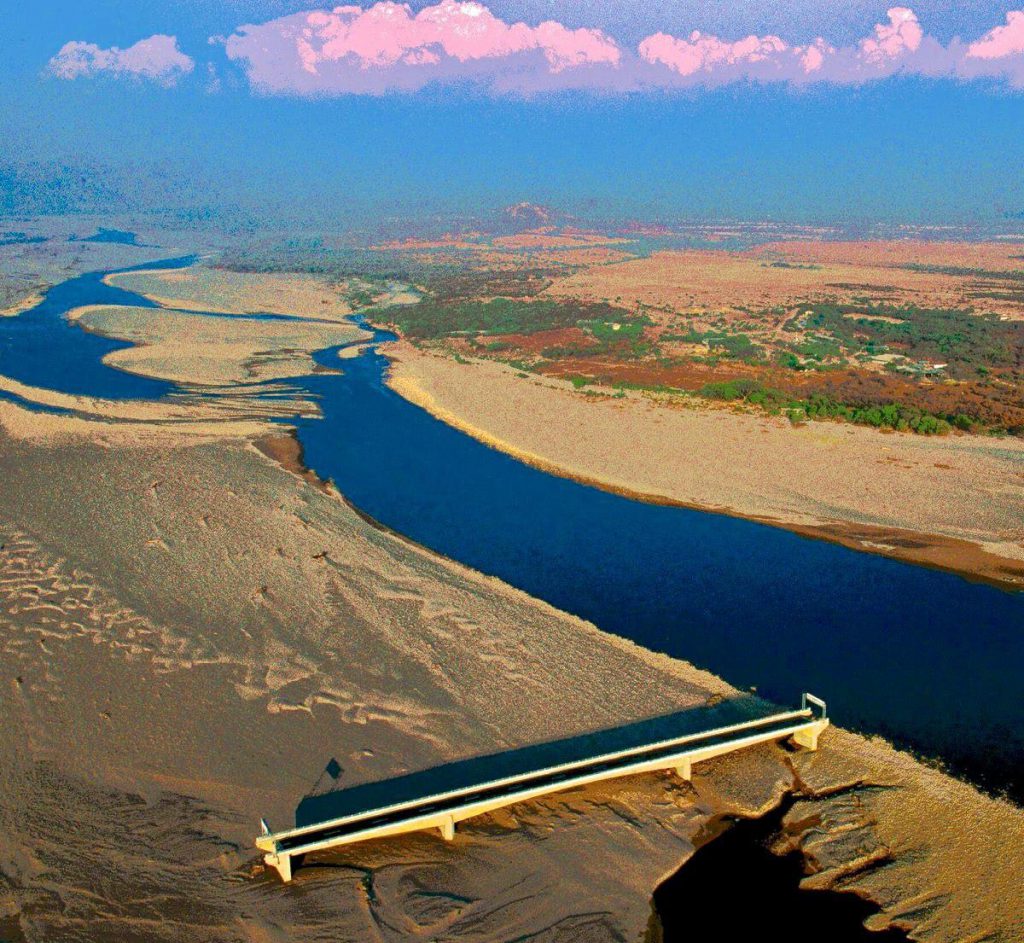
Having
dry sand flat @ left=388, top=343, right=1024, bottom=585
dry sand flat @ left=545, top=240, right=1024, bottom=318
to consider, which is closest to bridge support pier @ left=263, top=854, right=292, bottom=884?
dry sand flat @ left=388, top=343, right=1024, bottom=585

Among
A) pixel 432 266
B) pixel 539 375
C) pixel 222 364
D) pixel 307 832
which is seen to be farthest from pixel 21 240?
pixel 307 832

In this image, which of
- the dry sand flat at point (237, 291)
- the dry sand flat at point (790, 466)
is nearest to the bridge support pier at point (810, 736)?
the dry sand flat at point (790, 466)

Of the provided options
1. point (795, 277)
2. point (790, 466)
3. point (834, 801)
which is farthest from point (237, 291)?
point (834, 801)

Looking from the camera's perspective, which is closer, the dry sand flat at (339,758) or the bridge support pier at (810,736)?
the dry sand flat at (339,758)

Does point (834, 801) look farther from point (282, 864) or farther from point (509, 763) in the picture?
point (282, 864)

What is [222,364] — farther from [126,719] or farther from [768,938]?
[768,938]

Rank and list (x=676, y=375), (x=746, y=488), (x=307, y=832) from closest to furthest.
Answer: (x=307, y=832)
(x=746, y=488)
(x=676, y=375)

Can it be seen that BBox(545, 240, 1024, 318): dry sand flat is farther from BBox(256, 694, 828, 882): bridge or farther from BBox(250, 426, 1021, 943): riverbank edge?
BBox(256, 694, 828, 882): bridge

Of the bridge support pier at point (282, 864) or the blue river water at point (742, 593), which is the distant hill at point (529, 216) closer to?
the blue river water at point (742, 593)
